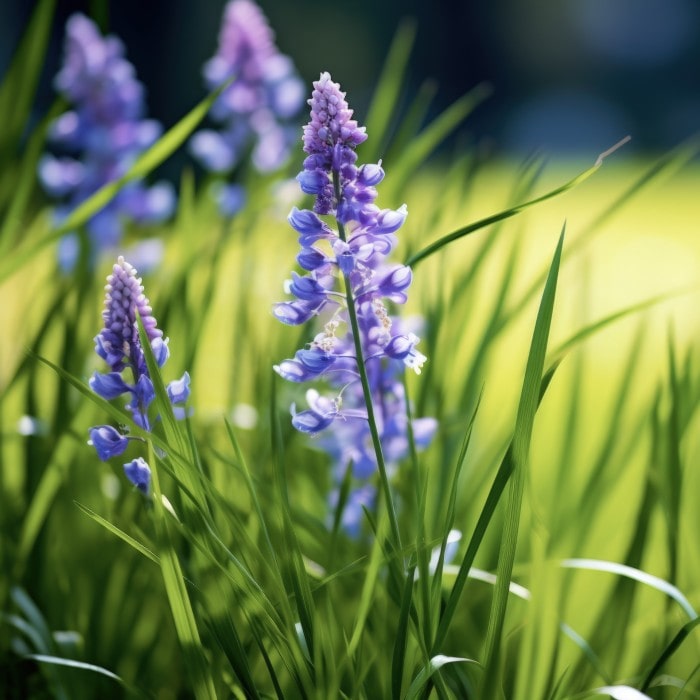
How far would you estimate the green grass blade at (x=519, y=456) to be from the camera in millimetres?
995

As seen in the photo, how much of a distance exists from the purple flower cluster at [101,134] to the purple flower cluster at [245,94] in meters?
0.18

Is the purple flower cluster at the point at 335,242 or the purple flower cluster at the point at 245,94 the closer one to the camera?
the purple flower cluster at the point at 335,242

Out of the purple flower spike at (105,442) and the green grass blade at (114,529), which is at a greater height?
the purple flower spike at (105,442)

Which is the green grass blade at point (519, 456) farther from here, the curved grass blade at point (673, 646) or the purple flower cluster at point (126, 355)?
the purple flower cluster at point (126, 355)

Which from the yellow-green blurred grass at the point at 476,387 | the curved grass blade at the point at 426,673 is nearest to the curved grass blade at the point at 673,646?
the yellow-green blurred grass at the point at 476,387

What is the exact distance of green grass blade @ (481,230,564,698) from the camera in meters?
1.00

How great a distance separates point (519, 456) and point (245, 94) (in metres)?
1.96

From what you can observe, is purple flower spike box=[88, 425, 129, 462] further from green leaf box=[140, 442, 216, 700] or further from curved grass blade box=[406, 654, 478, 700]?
curved grass blade box=[406, 654, 478, 700]

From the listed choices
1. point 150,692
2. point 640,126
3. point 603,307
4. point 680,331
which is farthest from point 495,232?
point 640,126

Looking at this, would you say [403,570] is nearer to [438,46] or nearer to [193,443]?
[193,443]

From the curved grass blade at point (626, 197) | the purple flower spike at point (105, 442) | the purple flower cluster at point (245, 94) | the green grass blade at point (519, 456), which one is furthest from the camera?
the purple flower cluster at point (245, 94)

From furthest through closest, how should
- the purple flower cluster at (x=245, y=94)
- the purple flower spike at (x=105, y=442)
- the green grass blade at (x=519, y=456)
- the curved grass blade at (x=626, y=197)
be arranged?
the purple flower cluster at (x=245, y=94) < the curved grass blade at (x=626, y=197) < the purple flower spike at (x=105, y=442) < the green grass blade at (x=519, y=456)

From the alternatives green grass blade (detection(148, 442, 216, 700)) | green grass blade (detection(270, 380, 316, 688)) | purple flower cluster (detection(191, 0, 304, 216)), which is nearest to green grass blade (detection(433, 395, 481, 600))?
green grass blade (detection(270, 380, 316, 688))

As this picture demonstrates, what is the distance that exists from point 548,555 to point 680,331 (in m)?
4.74
